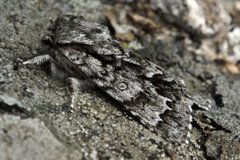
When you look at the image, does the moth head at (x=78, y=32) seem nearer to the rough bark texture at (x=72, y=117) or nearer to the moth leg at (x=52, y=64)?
the moth leg at (x=52, y=64)

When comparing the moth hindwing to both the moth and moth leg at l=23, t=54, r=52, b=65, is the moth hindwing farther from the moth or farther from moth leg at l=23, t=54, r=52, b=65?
moth leg at l=23, t=54, r=52, b=65

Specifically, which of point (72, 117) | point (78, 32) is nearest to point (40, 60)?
point (78, 32)

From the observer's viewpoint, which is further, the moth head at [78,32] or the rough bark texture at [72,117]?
the moth head at [78,32]

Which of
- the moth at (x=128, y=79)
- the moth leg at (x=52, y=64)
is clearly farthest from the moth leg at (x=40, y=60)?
the moth at (x=128, y=79)

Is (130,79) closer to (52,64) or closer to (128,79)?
(128,79)

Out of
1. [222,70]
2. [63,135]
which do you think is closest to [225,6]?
[222,70]

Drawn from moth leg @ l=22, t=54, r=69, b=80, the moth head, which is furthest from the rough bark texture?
the moth head
